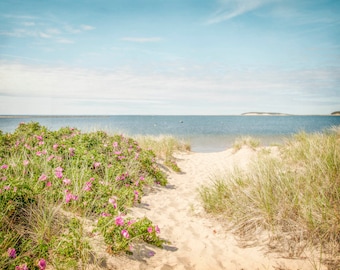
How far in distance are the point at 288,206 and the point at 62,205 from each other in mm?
3868

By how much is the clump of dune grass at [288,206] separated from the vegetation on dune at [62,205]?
1664mm

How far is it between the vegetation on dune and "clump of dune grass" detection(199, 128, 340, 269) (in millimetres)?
1664

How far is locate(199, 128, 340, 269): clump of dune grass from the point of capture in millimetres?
3281

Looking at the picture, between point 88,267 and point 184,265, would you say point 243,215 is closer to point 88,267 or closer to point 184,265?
point 184,265

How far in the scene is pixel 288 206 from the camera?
3.77 metres

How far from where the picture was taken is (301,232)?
338cm

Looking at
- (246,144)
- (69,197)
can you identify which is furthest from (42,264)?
(246,144)

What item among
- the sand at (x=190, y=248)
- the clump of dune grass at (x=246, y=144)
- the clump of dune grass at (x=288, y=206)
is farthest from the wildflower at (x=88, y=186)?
the clump of dune grass at (x=246, y=144)

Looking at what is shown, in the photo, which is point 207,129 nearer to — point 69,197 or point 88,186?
point 88,186

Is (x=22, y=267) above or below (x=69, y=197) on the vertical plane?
below

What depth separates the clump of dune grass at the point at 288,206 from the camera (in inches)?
129

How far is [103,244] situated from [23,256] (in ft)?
3.13

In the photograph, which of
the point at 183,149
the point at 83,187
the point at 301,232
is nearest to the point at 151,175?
the point at 83,187

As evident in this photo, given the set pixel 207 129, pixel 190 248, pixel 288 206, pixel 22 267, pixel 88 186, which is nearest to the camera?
pixel 22 267
